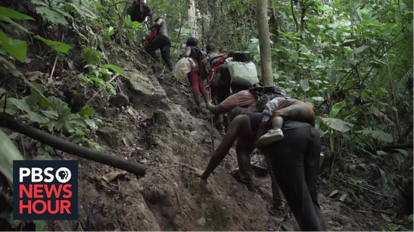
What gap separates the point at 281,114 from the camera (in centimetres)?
412

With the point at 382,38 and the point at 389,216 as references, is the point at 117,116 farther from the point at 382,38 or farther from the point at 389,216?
the point at 382,38

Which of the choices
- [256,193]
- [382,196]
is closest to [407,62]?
[382,196]

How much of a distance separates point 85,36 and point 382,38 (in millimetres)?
→ 5881

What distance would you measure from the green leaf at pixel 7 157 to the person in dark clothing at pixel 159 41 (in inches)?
297

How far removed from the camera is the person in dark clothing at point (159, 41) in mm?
9266

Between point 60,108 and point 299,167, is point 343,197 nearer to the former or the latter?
point 299,167

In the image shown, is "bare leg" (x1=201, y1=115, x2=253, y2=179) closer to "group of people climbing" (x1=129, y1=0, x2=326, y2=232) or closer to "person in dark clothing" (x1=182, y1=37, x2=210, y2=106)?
"group of people climbing" (x1=129, y1=0, x2=326, y2=232)

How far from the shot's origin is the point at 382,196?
7395 millimetres

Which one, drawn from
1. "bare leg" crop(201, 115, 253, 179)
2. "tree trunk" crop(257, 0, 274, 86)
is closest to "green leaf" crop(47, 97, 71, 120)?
"bare leg" crop(201, 115, 253, 179)

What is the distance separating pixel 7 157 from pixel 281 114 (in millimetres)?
2895

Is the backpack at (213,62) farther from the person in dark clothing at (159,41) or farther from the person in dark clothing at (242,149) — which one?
the person in dark clothing at (242,149)

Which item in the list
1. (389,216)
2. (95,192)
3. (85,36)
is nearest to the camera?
(95,192)

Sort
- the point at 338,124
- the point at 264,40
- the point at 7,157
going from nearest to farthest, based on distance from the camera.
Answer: the point at 7,157 → the point at 338,124 → the point at 264,40

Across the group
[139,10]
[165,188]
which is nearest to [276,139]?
[165,188]
